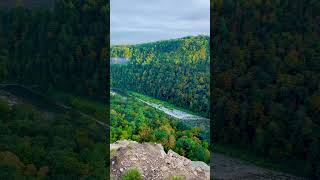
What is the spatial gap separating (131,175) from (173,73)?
5.52 feet

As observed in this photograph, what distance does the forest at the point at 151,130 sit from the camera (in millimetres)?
8594

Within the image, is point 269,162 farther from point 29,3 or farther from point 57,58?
point 29,3

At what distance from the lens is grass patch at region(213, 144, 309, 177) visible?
8.84 m

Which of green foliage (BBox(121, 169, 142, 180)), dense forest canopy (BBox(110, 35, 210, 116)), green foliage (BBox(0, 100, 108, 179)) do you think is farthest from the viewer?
dense forest canopy (BBox(110, 35, 210, 116))

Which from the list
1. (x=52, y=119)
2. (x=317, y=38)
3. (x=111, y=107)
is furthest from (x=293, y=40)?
(x=52, y=119)

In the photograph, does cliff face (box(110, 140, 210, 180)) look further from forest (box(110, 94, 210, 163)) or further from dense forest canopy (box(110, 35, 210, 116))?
dense forest canopy (box(110, 35, 210, 116))

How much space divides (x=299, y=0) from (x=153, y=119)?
2.97m

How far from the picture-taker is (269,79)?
29.9 ft

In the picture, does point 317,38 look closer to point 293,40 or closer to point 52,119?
point 293,40

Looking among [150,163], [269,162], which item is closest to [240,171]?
[269,162]

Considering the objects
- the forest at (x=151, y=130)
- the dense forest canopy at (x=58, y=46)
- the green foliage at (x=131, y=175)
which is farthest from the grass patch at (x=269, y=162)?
the dense forest canopy at (x=58, y=46)

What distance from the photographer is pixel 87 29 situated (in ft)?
29.4

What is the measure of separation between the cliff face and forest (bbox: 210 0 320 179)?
916 millimetres

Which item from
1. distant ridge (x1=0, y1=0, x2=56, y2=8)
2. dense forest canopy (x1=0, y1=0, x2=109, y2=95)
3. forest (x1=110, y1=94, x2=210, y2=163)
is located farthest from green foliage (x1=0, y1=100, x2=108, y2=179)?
distant ridge (x1=0, y1=0, x2=56, y2=8)
